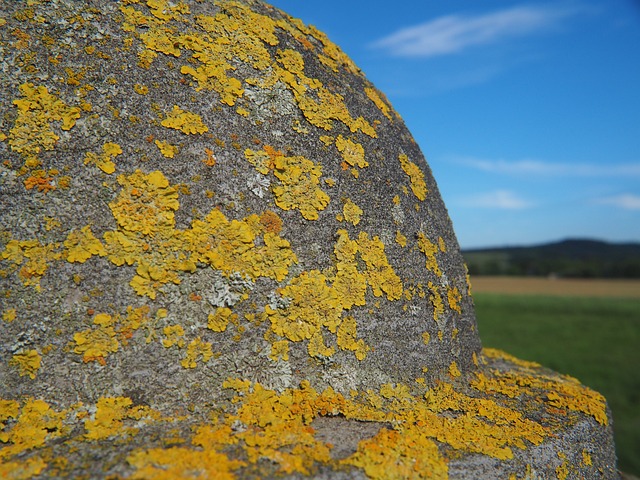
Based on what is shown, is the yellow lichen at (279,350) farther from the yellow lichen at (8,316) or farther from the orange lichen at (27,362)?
the yellow lichen at (8,316)

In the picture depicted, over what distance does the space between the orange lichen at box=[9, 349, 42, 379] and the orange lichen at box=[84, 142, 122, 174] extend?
0.85 metres

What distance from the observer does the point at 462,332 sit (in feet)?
10.3

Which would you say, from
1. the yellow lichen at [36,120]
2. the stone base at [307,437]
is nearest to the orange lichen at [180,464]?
the stone base at [307,437]

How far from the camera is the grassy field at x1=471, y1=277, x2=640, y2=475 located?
10.1 meters

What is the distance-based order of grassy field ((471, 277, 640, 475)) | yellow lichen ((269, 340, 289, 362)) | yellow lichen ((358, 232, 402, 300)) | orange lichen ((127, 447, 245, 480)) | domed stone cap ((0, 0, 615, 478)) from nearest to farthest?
orange lichen ((127, 447, 245, 480)), domed stone cap ((0, 0, 615, 478)), yellow lichen ((269, 340, 289, 362)), yellow lichen ((358, 232, 402, 300)), grassy field ((471, 277, 640, 475))

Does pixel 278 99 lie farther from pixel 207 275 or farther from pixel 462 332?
pixel 462 332

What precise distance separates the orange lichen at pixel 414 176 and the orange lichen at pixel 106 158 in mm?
1687

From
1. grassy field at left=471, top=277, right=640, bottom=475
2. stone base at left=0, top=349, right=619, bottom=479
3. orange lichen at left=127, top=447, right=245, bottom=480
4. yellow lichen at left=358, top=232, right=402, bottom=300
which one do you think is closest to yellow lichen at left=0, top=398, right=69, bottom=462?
stone base at left=0, top=349, right=619, bottom=479

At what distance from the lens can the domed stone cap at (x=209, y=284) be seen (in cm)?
204

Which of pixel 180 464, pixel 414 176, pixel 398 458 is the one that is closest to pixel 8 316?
pixel 180 464

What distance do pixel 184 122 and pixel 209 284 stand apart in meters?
0.80

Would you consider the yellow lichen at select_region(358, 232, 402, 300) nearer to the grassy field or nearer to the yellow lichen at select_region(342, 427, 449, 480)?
the yellow lichen at select_region(342, 427, 449, 480)

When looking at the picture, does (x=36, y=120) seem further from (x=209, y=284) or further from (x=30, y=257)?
(x=209, y=284)

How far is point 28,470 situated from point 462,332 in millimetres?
2407
